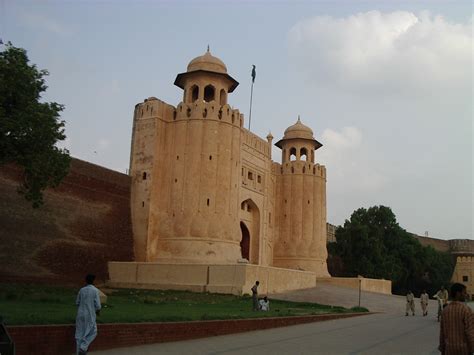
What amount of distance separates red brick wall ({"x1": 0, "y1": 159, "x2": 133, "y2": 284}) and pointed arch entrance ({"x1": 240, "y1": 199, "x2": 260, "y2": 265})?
8.13m

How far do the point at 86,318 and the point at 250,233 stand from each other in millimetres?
24865

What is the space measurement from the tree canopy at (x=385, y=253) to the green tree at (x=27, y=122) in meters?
26.1

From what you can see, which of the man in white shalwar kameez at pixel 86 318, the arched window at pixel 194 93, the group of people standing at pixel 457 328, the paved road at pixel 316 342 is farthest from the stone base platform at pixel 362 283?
the group of people standing at pixel 457 328

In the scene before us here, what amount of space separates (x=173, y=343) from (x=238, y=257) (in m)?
17.6

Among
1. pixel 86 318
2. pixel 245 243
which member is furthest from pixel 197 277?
pixel 86 318

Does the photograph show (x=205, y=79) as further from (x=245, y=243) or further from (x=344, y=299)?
(x=344, y=299)

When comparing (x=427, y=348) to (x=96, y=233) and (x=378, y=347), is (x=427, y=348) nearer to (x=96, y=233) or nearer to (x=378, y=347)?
(x=378, y=347)

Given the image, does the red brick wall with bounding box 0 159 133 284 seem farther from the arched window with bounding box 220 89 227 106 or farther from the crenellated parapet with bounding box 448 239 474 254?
the crenellated parapet with bounding box 448 239 474 254

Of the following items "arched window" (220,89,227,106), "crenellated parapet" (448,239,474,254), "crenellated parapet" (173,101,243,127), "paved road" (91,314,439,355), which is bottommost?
"paved road" (91,314,439,355)

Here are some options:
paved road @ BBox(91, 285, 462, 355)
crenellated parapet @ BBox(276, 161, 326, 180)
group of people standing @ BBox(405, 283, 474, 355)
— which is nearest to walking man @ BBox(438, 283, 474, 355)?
group of people standing @ BBox(405, 283, 474, 355)

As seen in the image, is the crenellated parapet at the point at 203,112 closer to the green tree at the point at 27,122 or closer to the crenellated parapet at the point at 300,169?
the crenellated parapet at the point at 300,169

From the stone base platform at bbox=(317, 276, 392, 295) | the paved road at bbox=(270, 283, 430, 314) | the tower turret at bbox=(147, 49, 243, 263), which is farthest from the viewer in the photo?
the stone base platform at bbox=(317, 276, 392, 295)

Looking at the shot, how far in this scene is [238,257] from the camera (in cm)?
2648

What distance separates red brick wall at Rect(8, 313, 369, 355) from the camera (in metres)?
6.94
